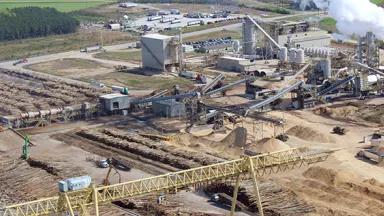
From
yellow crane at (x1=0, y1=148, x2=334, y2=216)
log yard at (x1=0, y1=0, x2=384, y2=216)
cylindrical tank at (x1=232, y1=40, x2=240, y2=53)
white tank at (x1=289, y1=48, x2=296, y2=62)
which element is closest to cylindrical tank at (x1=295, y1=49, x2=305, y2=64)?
log yard at (x1=0, y1=0, x2=384, y2=216)

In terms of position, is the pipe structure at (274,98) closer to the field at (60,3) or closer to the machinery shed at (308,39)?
the machinery shed at (308,39)

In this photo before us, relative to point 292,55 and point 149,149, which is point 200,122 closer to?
point 149,149

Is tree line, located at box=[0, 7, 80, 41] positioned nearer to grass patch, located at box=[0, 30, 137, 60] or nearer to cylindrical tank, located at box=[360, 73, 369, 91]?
grass patch, located at box=[0, 30, 137, 60]

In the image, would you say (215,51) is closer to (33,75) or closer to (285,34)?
(285,34)

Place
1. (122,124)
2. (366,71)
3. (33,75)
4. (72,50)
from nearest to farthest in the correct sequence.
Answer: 1. (122,124)
2. (366,71)
3. (33,75)
4. (72,50)

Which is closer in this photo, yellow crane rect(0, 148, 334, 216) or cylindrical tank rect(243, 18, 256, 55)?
yellow crane rect(0, 148, 334, 216)

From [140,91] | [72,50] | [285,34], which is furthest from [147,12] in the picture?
[140,91]
